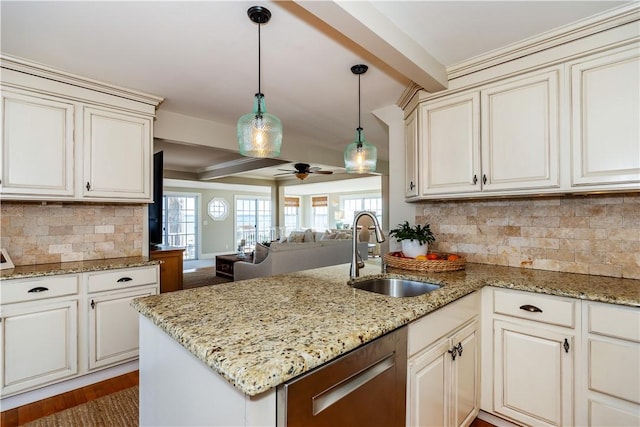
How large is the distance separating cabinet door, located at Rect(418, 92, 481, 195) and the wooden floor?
1.52 metres

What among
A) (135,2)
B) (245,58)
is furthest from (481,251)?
(135,2)

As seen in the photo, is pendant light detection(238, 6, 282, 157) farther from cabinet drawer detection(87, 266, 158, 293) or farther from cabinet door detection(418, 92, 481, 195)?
cabinet drawer detection(87, 266, 158, 293)

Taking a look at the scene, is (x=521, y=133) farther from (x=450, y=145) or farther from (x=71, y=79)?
(x=71, y=79)

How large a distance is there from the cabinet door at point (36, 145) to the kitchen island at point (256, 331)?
1.62 m

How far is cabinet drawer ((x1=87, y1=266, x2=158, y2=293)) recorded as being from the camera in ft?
7.59

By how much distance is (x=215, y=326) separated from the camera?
40.8 inches

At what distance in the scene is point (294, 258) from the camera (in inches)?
184

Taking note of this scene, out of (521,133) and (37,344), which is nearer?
(521,133)

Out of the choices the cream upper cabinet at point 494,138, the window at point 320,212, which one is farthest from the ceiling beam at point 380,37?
the window at point 320,212

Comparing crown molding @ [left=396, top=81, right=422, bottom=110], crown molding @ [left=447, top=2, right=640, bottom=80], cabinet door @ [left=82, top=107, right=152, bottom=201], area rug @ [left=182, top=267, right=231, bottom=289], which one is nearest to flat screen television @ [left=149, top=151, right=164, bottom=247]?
cabinet door @ [left=82, top=107, right=152, bottom=201]

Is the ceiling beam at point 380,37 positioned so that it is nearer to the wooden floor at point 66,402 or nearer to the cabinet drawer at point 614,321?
the cabinet drawer at point 614,321

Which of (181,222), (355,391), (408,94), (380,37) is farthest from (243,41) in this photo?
(181,222)

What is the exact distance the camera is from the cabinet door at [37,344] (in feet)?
6.53

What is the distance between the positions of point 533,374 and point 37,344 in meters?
3.07
